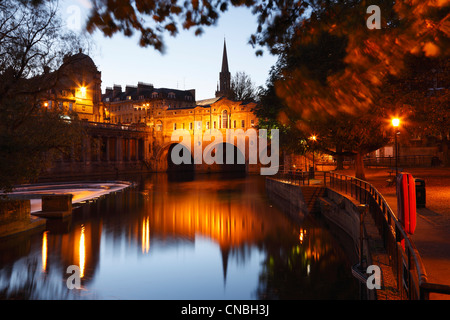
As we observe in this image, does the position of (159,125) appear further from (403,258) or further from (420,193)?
(403,258)

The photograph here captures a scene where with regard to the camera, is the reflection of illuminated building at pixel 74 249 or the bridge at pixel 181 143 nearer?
the reflection of illuminated building at pixel 74 249

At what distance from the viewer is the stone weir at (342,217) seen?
8.87 metres

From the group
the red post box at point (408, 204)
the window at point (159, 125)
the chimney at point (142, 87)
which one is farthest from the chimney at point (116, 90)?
the red post box at point (408, 204)

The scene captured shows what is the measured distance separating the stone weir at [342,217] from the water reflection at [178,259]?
727 mm

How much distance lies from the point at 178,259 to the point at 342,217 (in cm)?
845

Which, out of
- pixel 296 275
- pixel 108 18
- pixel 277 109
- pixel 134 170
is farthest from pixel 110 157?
pixel 108 18

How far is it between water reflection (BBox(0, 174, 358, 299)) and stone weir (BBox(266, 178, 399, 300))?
2.39 feet

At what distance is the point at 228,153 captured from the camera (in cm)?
7412

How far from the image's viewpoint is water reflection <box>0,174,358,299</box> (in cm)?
1055

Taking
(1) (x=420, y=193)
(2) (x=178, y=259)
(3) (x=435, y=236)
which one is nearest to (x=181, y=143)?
(2) (x=178, y=259)

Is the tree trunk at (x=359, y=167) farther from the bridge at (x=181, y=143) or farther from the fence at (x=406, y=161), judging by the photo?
the bridge at (x=181, y=143)

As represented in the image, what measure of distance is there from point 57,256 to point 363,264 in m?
10.5

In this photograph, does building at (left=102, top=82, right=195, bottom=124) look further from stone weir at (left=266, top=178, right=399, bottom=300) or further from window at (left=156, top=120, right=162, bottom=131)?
stone weir at (left=266, top=178, right=399, bottom=300)

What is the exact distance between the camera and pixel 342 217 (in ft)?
58.7
